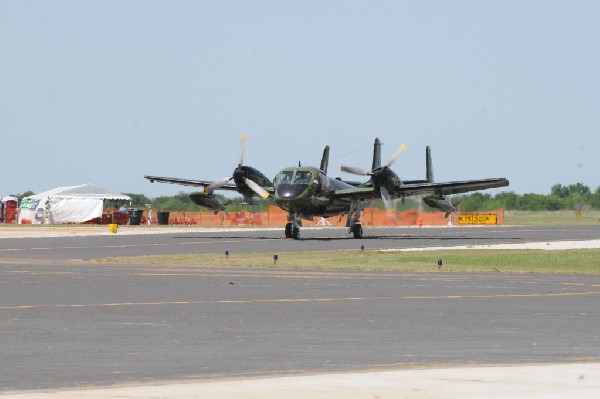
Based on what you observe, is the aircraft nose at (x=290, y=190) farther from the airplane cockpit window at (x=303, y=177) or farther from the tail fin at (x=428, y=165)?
the tail fin at (x=428, y=165)

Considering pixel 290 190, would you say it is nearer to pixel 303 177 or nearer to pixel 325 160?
pixel 303 177

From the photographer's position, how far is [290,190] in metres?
75.0

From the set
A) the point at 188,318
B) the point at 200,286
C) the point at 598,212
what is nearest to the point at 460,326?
the point at 188,318

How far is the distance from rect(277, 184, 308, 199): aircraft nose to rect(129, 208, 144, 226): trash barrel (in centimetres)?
4847

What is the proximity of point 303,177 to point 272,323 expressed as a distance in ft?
177

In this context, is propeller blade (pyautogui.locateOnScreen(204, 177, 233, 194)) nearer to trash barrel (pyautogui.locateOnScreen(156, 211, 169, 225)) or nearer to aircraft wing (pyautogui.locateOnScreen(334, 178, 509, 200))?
aircraft wing (pyautogui.locateOnScreen(334, 178, 509, 200))

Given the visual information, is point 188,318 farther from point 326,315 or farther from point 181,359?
point 181,359

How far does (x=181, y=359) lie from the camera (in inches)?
638

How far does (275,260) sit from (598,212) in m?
130

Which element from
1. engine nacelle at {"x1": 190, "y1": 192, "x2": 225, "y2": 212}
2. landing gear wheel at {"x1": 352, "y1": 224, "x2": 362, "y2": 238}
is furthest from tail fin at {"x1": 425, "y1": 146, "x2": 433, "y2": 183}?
landing gear wheel at {"x1": 352, "y1": 224, "x2": 362, "y2": 238}

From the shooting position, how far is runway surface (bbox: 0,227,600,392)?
1567 cm

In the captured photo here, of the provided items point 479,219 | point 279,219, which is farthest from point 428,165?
point 279,219

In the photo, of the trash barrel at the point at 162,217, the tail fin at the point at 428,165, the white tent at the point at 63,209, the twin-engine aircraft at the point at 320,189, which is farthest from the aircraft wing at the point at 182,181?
the white tent at the point at 63,209

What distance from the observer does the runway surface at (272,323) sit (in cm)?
1567
